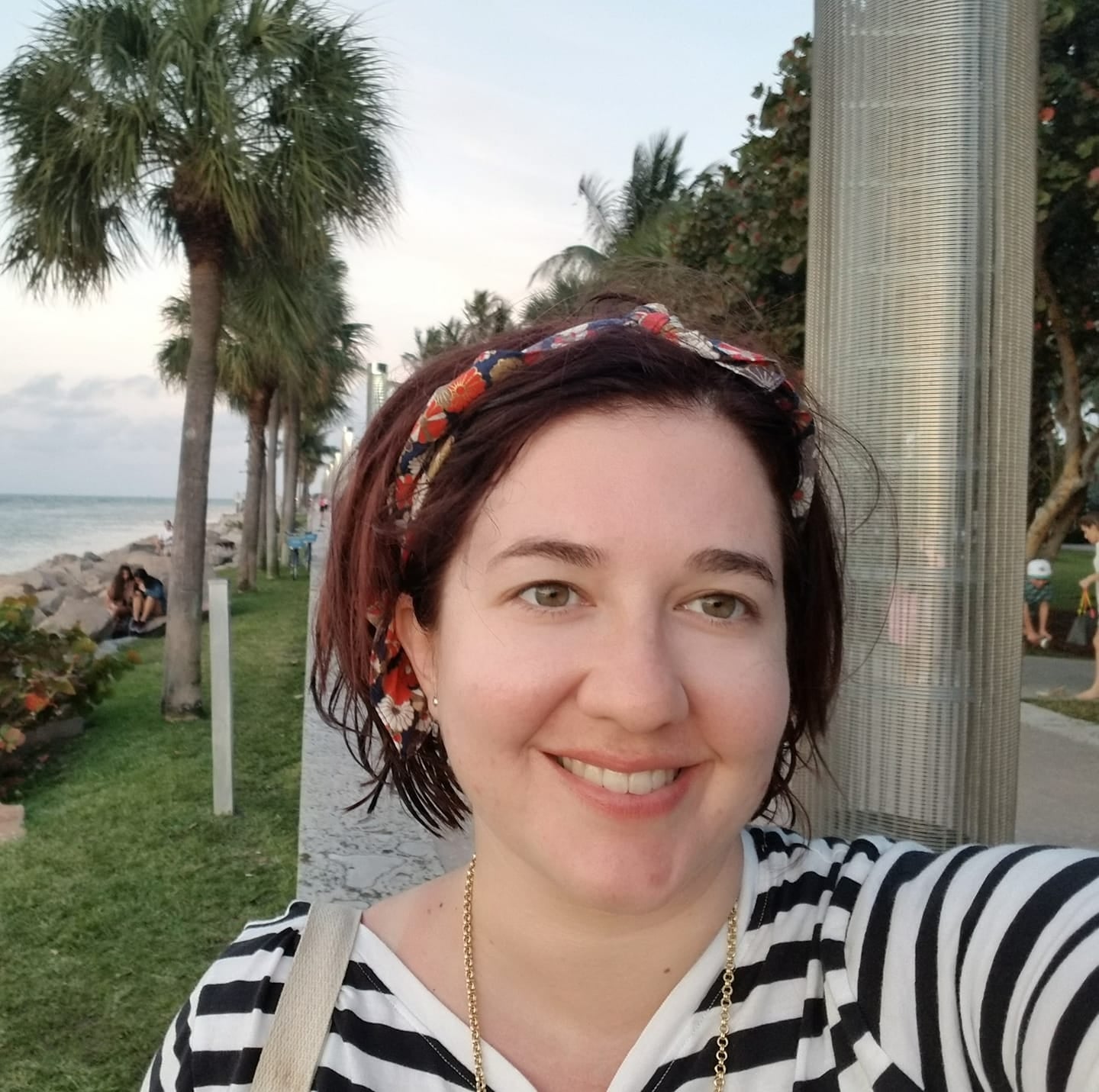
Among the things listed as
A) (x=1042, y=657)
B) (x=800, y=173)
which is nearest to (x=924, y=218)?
(x=800, y=173)

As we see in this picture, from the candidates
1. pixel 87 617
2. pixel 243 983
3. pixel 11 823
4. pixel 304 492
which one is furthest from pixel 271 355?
pixel 304 492

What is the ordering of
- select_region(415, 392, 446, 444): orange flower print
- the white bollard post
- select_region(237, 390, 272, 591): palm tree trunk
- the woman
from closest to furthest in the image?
the woman < select_region(415, 392, 446, 444): orange flower print < the white bollard post < select_region(237, 390, 272, 591): palm tree trunk

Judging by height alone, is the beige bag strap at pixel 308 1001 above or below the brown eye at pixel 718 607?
below

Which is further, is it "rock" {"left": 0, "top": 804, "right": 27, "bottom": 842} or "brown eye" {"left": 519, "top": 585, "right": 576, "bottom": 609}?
"rock" {"left": 0, "top": 804, "right": 27, "bottom": 842}

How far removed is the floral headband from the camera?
1.29 metres

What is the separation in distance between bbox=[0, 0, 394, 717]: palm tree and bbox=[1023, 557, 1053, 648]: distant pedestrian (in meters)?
7.95

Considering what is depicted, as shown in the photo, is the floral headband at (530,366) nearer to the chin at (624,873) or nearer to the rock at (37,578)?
the chin at (624,873)

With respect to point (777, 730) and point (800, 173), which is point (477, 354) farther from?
point (800, 173)

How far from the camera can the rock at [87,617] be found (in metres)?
12.5

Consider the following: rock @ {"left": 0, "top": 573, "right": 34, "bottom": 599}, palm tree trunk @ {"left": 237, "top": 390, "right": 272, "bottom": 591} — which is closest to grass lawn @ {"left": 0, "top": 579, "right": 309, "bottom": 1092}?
rock @ {"left": 0, "top": 573, "right": 34, "bottom": 599}

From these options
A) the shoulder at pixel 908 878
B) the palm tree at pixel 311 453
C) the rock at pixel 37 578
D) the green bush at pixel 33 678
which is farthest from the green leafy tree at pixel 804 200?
the palm tree at pixel 311 453

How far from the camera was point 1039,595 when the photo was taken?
11266 mm

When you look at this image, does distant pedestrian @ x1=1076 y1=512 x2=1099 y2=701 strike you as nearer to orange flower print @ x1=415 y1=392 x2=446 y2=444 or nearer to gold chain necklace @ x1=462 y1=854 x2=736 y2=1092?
gold chain necklace @ x1=462 y1=854 x2=736 y2=1092

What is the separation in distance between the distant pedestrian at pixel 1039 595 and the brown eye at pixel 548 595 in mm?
10618
